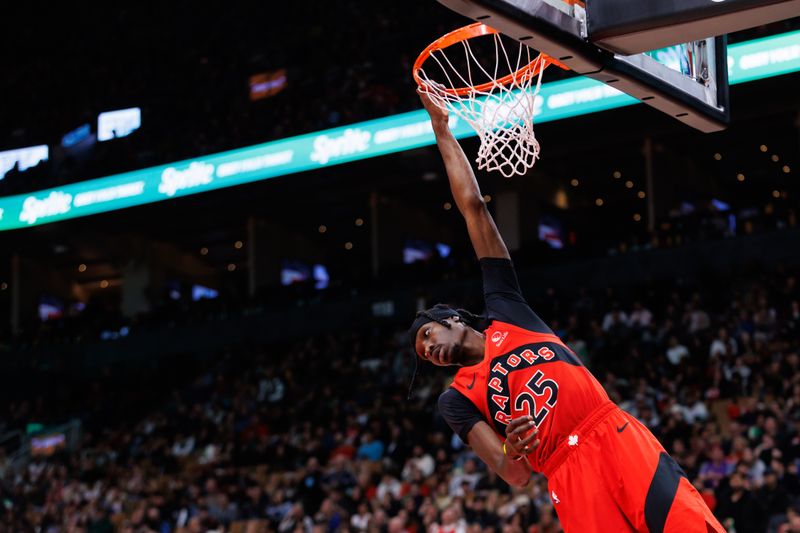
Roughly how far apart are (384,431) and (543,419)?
40.4 feet

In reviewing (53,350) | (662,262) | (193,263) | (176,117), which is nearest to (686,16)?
Answer: (662,262)

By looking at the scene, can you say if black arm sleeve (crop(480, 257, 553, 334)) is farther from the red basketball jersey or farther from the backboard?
the backboard

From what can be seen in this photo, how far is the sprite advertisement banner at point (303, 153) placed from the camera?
Result: 1527cm

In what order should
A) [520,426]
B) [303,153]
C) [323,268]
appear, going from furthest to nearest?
[323,268] < [303,153] < [520,426]

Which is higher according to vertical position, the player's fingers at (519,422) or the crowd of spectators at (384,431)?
the player's fingers at (519,422)

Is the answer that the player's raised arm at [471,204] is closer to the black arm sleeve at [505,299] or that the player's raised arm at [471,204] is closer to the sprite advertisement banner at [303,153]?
the black arm sleeve at [505,299]

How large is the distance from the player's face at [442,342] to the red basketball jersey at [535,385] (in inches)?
4.1

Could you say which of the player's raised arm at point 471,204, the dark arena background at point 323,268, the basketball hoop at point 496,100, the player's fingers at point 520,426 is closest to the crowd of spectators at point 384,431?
the dark arena background at point 323,268

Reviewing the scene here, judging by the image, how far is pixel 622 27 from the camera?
152 inches

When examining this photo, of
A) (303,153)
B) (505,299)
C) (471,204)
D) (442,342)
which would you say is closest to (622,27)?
(471,204)

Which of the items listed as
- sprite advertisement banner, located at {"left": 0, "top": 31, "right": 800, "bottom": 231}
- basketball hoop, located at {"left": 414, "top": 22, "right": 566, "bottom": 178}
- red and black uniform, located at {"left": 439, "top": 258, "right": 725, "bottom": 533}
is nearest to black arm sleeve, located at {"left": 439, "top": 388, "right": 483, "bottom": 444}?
red and black uniform, located at {"left": 439, "top": 258, "right": 725, "bottom": 533}

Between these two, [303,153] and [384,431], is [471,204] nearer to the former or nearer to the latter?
[384,431]

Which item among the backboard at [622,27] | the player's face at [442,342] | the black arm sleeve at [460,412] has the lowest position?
the black arm sleeve at [460,412]

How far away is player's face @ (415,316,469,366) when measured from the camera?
3.80 meters
